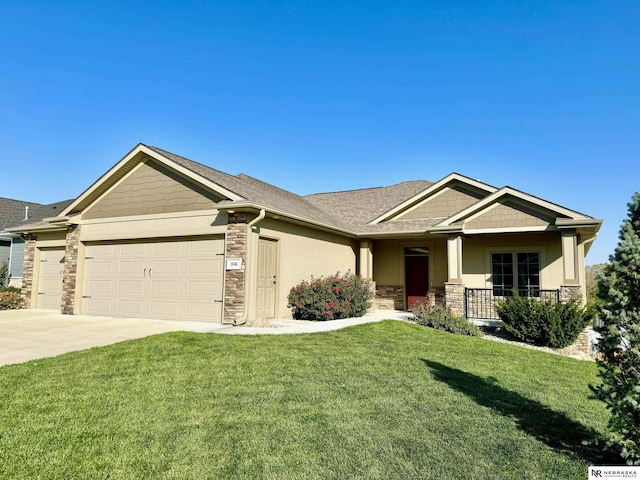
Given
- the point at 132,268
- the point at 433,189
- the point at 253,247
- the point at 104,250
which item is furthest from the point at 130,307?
the point at 433,189

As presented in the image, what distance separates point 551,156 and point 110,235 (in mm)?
16261

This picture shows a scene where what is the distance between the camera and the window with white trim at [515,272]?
43.2 feet

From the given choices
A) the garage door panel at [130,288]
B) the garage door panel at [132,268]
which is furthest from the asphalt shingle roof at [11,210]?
the garage door panel at [130,288]

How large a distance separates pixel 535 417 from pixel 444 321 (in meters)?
6.68

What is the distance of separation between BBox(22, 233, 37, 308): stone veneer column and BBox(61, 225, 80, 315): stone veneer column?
378cm

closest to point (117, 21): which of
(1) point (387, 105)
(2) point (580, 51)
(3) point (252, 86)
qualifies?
(3) point (252, 86)

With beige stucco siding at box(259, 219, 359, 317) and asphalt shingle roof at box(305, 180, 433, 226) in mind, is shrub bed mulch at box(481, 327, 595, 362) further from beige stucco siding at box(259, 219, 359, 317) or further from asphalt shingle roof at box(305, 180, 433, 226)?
asphalt shingle roof at box(305, 180, 433, 226)

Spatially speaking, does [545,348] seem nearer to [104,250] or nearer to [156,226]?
[156,226]

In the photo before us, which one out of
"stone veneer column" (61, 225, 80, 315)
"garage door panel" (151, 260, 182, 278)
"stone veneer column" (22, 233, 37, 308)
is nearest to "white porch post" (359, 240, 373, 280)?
"garage door panel" (151, 260, 182, 278)

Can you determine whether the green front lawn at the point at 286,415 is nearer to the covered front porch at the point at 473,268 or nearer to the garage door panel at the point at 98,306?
the covered front porch at the point at 473,268

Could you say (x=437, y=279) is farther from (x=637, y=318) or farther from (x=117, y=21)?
(x=117, y=21)

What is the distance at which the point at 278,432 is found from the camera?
3852mm

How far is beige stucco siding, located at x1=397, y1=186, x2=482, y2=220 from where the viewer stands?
48.2 feet

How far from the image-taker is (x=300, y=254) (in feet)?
41.2
